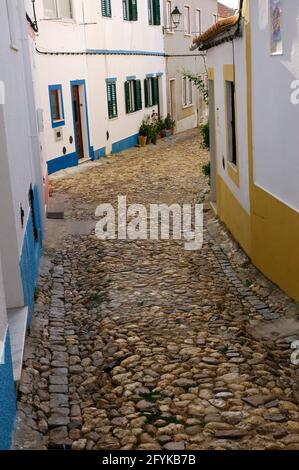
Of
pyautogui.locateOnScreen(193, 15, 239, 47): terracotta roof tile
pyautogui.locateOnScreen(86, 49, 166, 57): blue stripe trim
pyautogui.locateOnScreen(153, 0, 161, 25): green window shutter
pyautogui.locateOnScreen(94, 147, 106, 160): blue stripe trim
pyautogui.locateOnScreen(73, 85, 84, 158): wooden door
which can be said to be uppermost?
pyautogui.locateOnScreen(153, 0, 161, 25): green window shutter

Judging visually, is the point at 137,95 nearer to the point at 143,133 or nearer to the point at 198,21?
Answer: the point at 143,133

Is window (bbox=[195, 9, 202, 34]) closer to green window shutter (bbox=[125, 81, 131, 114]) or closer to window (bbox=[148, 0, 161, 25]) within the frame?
window (bbox=[148, 0, 161, 25])

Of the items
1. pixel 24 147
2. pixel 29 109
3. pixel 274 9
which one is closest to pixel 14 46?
pixel 24 147

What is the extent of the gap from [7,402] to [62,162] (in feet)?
45.1

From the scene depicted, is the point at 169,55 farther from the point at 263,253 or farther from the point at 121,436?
the point at 121,436

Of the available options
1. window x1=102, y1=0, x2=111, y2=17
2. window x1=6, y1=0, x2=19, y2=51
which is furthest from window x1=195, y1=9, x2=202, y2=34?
window x1=6, y1=0, x2=19, y2=51

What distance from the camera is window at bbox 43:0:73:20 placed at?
649 inches

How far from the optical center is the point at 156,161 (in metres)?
19.4

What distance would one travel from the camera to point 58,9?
1703 cm

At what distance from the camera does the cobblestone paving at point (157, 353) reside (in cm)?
436

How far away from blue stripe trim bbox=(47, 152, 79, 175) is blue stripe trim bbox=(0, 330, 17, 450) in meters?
12.6

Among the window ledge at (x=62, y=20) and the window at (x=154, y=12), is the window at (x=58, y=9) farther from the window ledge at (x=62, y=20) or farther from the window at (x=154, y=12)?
the window at (x=154, y=12)

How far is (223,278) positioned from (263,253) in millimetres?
674

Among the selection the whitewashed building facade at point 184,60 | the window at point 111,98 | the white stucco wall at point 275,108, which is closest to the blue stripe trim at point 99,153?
the window at point 111,98
